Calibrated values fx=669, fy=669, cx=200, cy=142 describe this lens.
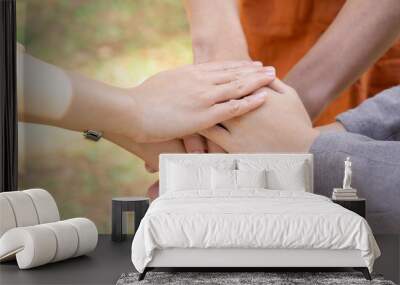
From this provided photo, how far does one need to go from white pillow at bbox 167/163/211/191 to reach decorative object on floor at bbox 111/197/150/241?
0.95 ft

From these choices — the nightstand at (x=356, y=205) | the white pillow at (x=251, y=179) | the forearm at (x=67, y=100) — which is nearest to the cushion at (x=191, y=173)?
the white pillow at (x=251, y=179)

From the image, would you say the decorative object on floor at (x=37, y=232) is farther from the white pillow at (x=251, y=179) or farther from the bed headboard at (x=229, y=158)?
the white pillow at (x=251, y=179)

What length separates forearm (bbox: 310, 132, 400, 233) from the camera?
4.92 meters

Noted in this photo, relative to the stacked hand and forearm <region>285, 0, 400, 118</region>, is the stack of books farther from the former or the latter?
the stacked hand

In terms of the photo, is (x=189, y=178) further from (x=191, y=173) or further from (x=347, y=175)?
(x=347, y=175)

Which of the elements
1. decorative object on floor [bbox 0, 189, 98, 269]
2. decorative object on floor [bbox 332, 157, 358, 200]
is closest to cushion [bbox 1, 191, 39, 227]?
decorative object on floor [bbox 0, 189, 98, 269]

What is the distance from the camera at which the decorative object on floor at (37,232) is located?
4.05 m

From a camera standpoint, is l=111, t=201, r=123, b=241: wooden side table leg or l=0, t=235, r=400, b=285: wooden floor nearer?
l=0, t=235, r=400, b=285: wooden floor

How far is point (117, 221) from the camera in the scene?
202 inches

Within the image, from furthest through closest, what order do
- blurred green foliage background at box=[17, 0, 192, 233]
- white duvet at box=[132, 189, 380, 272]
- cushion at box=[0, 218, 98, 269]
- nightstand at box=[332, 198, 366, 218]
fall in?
1. blurred green foliage background at box=[17, 0, 192, 233]
2. nightstand at box=[332, 198, 366, 218]
3. cushion at box=[0, 218, 98, 269]
4. white duvet at box=[132, 189, 380, 272]

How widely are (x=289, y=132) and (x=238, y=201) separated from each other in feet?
3.87

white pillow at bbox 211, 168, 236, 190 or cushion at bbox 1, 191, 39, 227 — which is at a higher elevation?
white pillow at bbox 211, 168, 236, 190

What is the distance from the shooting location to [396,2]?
493cm

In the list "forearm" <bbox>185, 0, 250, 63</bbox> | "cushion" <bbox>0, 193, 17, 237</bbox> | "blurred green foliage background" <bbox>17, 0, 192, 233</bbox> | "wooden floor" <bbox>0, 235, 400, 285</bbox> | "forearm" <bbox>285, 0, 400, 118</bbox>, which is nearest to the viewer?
"wooden floor" <bbox>0, 235, 400, 285</bbox>
